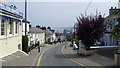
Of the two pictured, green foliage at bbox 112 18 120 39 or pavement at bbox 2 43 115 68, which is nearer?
green foliage at bbox 112 18 120 39

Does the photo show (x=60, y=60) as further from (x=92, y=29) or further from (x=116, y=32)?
(x=116, y=32)

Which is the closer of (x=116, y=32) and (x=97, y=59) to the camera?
(x=116, y=32)

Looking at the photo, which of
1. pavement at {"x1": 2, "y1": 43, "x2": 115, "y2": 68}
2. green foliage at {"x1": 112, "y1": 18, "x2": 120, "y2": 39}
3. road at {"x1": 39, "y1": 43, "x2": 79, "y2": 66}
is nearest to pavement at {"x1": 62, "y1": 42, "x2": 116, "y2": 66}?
pavement at {"x1": 2, "y1": 43, "x2": 115, "y2": 68}

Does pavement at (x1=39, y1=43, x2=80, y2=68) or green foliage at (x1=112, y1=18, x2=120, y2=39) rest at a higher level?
green foliage at (x1=112, y1=18, x2=120, y2=39)

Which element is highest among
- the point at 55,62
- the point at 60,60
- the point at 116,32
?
the point at 116,32

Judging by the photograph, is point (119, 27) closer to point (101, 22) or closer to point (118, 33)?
point (118, 33)

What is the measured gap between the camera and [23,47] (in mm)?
28812

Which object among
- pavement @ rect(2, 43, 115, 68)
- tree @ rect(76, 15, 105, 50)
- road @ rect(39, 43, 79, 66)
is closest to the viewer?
pavement @ rect(2, 43, 115, 68)

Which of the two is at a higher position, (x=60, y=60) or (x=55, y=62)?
(x=55, y=62)

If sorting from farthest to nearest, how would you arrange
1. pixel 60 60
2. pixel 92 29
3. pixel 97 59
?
pixel 92 29 < pixel 60 60 < pixel 97 59

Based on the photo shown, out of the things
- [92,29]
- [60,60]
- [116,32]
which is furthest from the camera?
[92,29]

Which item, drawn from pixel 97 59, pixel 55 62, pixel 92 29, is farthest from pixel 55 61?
pixel 92 29

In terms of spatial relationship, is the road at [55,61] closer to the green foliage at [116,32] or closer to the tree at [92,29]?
the tree at [92,29]

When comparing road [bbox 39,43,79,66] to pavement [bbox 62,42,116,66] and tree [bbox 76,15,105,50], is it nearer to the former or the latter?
pavement [bbox 62,42,116,66]
